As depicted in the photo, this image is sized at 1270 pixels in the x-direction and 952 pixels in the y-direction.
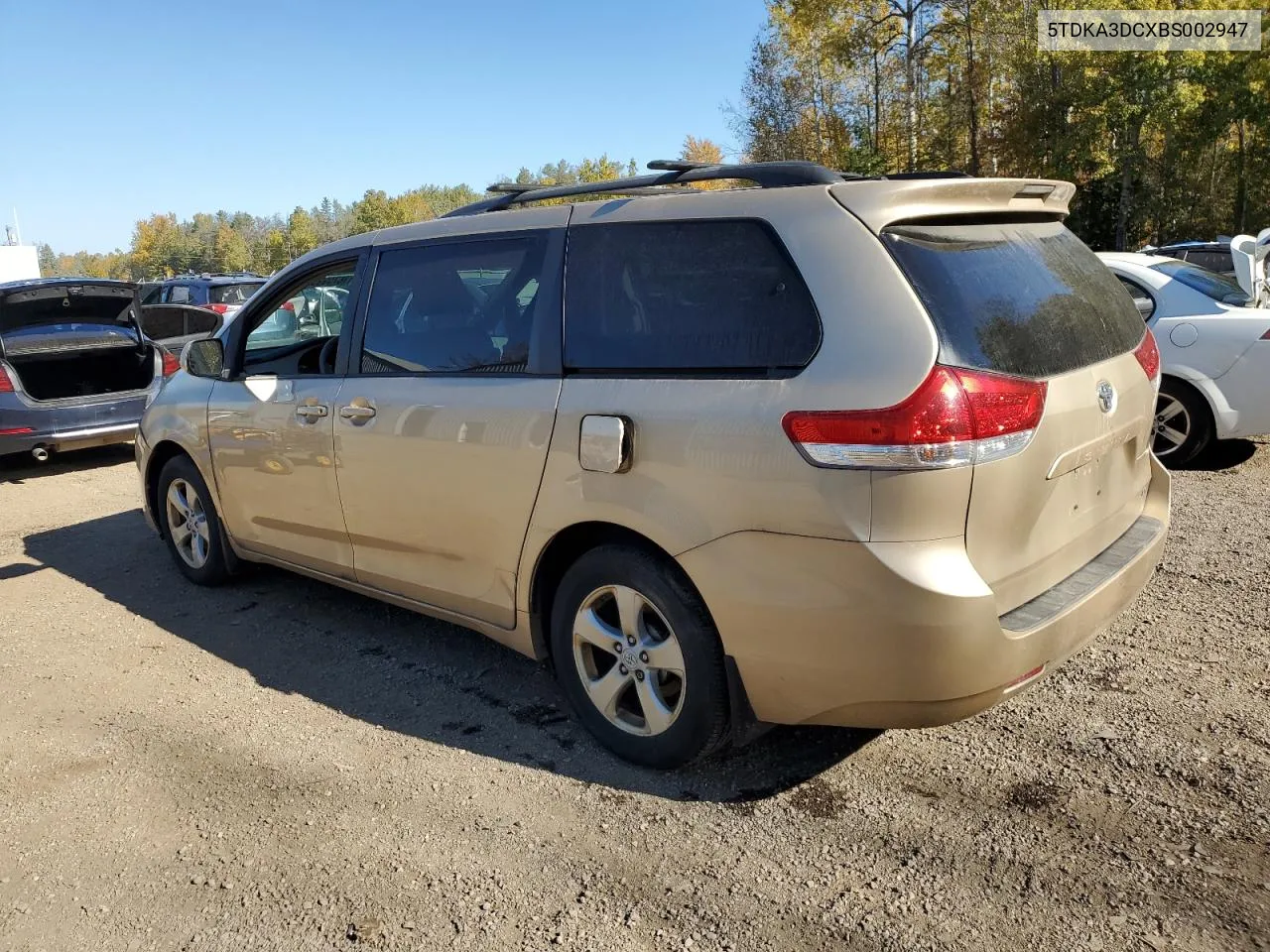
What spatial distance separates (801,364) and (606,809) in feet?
4.83

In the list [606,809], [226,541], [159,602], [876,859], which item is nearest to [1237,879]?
[876,859]

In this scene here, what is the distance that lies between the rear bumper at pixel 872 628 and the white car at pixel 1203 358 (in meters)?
4.34

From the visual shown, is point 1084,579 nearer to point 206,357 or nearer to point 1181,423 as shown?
point 206,357

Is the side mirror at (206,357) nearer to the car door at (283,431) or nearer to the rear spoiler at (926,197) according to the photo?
the car door at (283,431)

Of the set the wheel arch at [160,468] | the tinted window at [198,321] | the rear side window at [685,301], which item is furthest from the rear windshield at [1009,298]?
the tinted window at [198,321]

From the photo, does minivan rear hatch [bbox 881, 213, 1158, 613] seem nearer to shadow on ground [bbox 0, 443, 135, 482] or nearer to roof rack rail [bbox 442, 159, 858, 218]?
roof rack rail [bbox 442, 159, 858, 218]

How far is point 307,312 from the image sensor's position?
4895 millimetres

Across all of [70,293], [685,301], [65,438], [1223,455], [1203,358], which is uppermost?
[70,293]

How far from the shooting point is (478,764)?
333 cm

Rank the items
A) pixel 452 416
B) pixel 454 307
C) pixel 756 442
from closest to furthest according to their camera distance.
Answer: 1. pixel 756 442
2. pixel 452 416
3. pixel 454 307

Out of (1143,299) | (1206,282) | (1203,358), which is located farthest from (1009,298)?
(1206,282)

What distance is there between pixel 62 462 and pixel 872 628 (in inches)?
369

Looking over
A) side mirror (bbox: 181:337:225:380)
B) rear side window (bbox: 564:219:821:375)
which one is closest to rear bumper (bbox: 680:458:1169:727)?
rear side window (bbox: 564:219:821:375)

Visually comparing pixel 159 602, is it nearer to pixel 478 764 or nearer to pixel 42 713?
pixel 42 713
